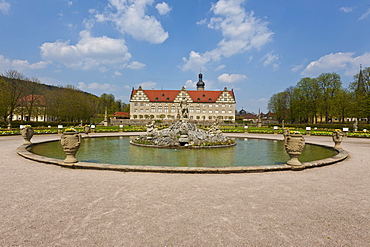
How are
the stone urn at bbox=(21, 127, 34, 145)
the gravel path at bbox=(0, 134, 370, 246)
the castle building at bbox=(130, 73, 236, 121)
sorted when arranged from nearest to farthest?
the gravel path at bbox=(0, 134, 370, 246), the stone urn at bbox=(21, 127, 34, 145), the castle building at bbox=(130, 73, 236, 121)

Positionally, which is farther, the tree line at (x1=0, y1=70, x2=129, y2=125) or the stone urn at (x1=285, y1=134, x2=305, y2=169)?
the tree line at (x1=0, y1=70, x2=129, y2=125)

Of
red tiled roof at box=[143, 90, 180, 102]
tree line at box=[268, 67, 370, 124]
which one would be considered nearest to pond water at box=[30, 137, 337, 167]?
tree line at box=[268, 67, 370, 124]

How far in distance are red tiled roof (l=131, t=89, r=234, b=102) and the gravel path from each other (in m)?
75.6

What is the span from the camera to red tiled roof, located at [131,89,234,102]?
8131cm

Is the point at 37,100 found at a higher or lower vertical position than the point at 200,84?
lower

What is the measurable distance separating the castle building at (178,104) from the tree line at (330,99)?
79.5 feet

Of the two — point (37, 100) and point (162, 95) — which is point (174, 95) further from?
point (37, 100)

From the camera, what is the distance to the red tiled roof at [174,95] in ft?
267

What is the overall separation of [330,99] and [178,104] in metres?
49.6

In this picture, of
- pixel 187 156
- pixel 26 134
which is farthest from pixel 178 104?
pixel 187 156

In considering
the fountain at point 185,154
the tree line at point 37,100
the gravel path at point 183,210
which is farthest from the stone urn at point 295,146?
the tree line at point 37,100

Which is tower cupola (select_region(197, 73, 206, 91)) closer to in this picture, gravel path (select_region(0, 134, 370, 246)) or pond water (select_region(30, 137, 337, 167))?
pond water (select_region(30, 137, 337, 167))

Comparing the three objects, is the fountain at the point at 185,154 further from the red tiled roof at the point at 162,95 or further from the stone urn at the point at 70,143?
the red tiled roof at the point at 162,95

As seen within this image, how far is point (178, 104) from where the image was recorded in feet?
262
